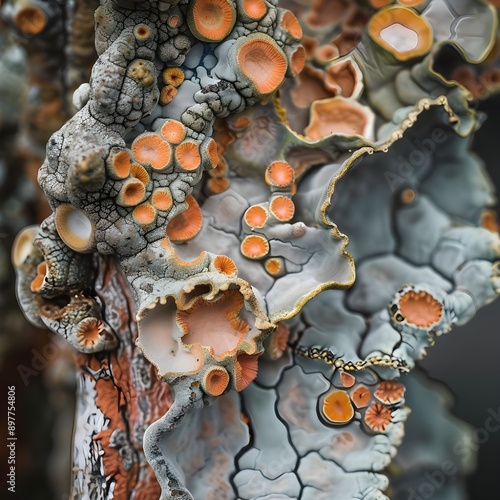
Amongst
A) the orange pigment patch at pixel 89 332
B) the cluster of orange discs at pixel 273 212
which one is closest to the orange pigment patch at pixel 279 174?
the cluster of orange discs at pixel 273 212

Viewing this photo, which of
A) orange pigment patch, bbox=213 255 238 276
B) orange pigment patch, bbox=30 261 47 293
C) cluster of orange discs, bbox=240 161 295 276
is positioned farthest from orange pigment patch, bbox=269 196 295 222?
orange pigment patch, bbox=30 261 47 293

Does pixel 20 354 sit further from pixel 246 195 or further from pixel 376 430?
pixel 376 430

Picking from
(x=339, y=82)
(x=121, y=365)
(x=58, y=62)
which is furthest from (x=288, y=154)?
(x=58, y=62)

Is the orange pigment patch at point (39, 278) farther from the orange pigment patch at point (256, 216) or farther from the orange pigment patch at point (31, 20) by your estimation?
the orange pigment patch at point (31, 20)

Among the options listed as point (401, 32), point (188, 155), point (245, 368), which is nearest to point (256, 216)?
point (188, 155)

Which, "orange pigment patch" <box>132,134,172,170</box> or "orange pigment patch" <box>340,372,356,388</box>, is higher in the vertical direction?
"orange pigment patch" <box>132,134,172,170</box>

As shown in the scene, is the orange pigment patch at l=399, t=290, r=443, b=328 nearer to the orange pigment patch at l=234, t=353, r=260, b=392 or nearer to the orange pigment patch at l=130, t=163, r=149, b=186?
the orange pigment patch at l=234, t=353, r=260, b=392

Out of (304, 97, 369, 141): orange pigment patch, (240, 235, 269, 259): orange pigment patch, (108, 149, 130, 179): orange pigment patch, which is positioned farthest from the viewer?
(304, 97, 369, 141): orange pigment patch

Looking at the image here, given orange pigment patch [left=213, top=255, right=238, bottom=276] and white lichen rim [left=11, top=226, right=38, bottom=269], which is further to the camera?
white lichen rim [left=11, top=226, right=38, bottom=269]

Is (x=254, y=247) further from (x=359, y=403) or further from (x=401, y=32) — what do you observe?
(x=401, y=32)
